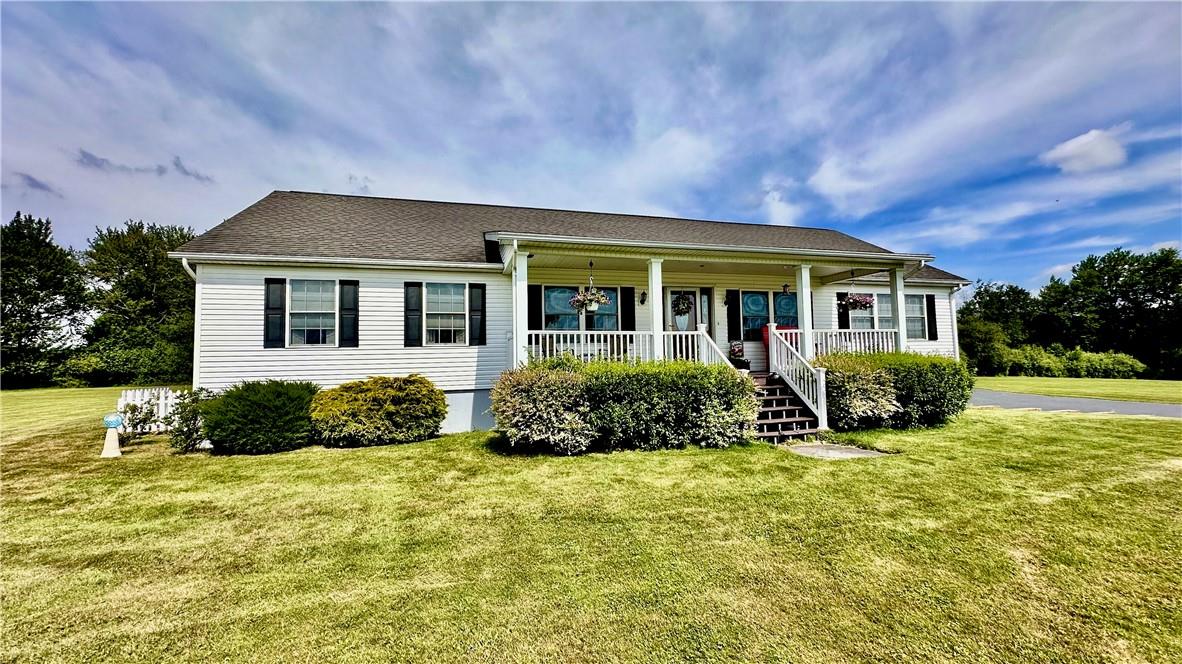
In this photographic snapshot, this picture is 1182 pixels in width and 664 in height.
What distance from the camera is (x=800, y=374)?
919 cm

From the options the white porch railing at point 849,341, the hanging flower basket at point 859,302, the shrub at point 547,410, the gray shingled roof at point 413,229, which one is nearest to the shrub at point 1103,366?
the gray shingled roof at point 413,229

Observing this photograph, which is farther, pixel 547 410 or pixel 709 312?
pixel 709 312

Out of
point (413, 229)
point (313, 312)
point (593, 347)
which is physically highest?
point (413, 229)

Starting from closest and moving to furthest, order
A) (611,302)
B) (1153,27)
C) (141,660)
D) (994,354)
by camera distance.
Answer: (141,660) < (1153,27) < (611,302) < (994,354)

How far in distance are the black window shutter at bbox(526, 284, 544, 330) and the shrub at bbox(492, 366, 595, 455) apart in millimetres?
3564

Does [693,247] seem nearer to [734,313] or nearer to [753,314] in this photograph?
[734,313]

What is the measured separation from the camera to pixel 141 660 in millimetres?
2424

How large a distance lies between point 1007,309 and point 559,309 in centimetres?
4110

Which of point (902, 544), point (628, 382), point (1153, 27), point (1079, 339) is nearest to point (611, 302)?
point (628, 382)

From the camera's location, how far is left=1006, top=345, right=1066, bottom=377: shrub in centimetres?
2447

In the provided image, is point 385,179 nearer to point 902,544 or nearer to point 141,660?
point 141,660

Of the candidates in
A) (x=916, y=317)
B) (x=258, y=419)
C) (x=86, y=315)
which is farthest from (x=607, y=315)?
(x=86, y=315)

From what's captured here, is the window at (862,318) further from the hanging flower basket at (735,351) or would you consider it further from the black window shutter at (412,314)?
the black window shutter at (412,314)

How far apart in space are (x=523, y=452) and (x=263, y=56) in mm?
11185
